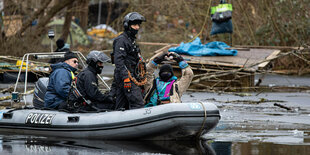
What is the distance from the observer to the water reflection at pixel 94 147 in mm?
7641

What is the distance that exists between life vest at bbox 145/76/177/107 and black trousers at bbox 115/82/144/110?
1.13 ft

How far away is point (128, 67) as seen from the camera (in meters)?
8.91

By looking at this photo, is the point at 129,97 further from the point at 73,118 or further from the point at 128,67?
the point at 73,118

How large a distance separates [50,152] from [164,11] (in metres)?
14.3

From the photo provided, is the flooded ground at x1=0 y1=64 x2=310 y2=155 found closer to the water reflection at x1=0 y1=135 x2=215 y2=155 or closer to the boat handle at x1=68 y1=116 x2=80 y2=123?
the water reflection at x1=0 y1=135 x2=215 y2=155

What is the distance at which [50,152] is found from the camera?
7641 mm

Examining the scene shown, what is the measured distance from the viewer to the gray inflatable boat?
8.21 m

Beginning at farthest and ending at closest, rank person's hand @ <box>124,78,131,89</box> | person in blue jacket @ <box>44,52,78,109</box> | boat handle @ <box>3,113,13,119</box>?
boat handle @ <box>3,113,13,119</box>
person in blue jacket @ <box>44,52,78,109</box>
person's hand @ <box>124,78,131,89</box>

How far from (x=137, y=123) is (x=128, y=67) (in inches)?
38.4

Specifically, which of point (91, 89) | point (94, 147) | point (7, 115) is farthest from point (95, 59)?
point (7, 115)

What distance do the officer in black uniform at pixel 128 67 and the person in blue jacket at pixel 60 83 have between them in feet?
2.64

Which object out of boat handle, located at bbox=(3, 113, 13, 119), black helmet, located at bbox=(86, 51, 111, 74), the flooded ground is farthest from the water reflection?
black helmet, located at bbox=(86, 51, 111, 74)

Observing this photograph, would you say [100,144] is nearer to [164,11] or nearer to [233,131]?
[233,131]

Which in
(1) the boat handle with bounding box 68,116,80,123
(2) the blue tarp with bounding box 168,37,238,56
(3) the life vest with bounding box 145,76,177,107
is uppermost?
(3) the life vest with bounding box 145,76,177,107
